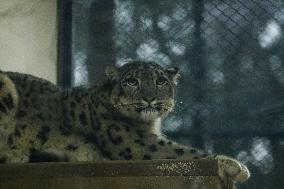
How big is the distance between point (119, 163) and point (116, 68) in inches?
46.1

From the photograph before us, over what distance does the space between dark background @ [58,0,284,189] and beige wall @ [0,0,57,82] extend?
7 cm

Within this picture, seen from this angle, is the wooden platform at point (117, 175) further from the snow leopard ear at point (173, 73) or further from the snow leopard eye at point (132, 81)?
the snow leopard ear at point (173, 73)

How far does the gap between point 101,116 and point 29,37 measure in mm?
1090

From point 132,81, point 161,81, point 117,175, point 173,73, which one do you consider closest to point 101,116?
point 132,81

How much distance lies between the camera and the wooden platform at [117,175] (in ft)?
6.99

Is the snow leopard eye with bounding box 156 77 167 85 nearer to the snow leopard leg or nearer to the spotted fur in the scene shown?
the spotted fur

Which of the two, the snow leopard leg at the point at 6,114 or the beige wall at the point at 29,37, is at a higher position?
the beige wall at the point at 29,37

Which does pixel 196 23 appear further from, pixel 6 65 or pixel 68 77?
pixel 6 65

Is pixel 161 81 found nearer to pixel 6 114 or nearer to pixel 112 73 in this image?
pixel 112 73

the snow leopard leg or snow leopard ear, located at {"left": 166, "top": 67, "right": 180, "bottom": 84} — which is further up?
snow leopard ear, located at {"left": 166, "top": 67, "right": 180, "bottom": 84}

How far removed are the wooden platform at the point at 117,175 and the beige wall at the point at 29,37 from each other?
61.0 inches

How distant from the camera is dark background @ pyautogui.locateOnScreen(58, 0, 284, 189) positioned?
12.8 feet

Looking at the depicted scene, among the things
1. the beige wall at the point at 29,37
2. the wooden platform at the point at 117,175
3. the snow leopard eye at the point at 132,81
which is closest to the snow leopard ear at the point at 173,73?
the snow leopard eye at the point at 132,81

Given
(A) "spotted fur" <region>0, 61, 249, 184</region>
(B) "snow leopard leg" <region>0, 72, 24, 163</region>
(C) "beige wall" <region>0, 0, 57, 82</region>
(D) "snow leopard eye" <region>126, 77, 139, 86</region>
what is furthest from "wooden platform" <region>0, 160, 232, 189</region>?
(C) "beige wall" <region>0, 0, 57, 82</region>
